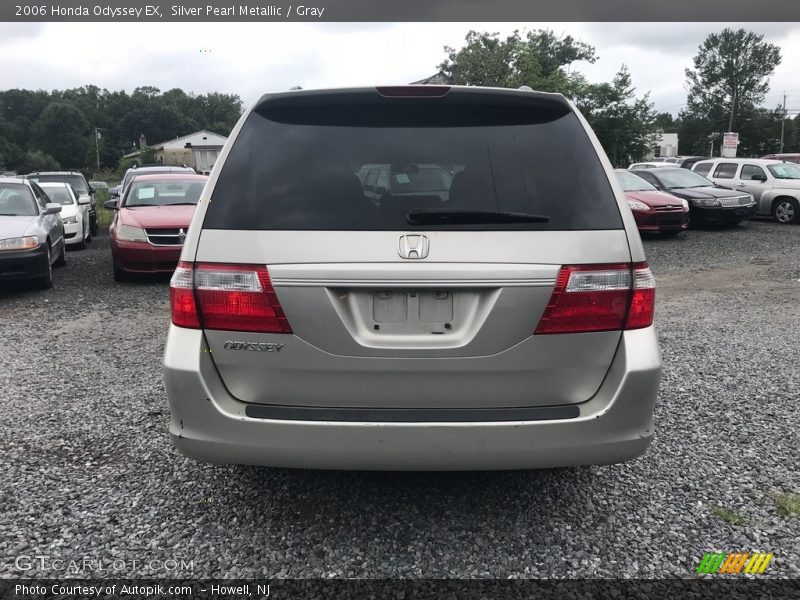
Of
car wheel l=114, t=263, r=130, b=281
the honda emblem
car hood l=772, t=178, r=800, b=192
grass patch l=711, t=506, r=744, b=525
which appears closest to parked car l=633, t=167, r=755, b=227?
car hood l=772, t=178, r=800, b=192

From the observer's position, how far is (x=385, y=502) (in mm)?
3307

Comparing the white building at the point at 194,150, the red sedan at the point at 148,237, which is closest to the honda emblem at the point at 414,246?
the red sedan at the point at 148,237

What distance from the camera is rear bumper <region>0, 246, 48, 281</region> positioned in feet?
28.6

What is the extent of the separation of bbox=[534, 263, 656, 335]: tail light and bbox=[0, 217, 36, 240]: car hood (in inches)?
331

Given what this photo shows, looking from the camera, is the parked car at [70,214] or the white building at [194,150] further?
the white building at [194,150]

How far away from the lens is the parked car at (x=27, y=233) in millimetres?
8789

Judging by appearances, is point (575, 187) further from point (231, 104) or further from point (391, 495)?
point (231, 104)

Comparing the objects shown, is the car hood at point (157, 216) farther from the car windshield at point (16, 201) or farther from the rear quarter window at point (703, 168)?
the rear quarter window at point (703, 168)

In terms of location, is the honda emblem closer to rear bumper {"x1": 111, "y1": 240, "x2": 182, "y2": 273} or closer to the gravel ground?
the gravel ground

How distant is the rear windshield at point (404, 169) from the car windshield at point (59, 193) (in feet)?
46.9

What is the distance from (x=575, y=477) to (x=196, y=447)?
6.44ft

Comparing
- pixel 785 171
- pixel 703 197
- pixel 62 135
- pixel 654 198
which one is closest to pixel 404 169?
pixel 654 198

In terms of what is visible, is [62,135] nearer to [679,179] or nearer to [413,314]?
[679,179]

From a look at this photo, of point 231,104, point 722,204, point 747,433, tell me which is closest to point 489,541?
point 747,433
